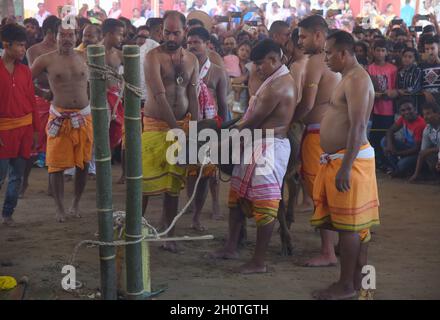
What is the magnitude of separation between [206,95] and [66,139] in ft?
4.66

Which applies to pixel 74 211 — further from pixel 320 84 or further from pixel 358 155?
pixel 358 155

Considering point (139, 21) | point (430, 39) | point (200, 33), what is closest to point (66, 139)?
point (200, 33)

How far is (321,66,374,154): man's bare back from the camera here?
464cm

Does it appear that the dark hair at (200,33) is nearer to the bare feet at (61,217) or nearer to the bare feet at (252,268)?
the bare feet at (61,217)

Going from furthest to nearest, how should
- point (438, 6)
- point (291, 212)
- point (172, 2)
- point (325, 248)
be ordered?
point (172, 2) → point (438, 6) → point (291, 212) → point (325, 248)

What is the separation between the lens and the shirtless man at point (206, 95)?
6.80 meters

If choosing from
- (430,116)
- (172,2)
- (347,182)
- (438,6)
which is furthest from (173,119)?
(172,2)

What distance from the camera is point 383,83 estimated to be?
1016 centimetres

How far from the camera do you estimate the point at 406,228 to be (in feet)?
22.6

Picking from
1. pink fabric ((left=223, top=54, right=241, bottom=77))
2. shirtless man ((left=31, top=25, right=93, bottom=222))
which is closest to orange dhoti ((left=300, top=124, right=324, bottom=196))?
shirtless man ((left=31, top=25, right=93, bottom=222))

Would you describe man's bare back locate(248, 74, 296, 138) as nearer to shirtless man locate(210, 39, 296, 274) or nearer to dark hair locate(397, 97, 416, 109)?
shirtless man locate(210, 39, 296, 274)

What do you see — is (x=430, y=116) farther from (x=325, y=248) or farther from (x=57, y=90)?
(x=57, y=90)

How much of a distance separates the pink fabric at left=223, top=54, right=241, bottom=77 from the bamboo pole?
23.1 ft
